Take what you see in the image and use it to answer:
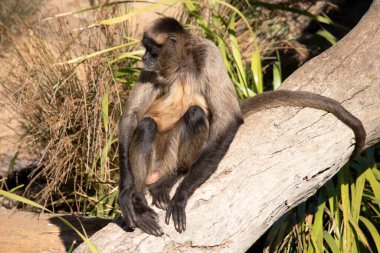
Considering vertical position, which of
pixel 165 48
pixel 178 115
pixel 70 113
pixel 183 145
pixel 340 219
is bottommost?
pixel 340 219

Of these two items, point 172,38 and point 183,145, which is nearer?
point 183,145

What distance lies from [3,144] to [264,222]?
4.36 meters

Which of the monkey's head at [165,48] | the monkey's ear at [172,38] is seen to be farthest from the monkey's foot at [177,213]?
the monkey's ear at [172,38]

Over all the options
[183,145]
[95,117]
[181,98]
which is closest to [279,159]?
[183,145]

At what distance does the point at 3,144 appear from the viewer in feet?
26.2

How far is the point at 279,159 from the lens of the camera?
4977 millimetres

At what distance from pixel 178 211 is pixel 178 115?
118 centimetres

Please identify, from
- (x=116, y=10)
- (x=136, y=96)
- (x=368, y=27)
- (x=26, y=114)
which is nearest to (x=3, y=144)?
(x=26, y=114)

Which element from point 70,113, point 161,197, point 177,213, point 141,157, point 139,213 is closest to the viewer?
point 177,213

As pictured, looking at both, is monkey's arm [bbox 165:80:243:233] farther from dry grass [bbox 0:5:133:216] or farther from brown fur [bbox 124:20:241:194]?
dry grass [bbox 0:5:133:216]

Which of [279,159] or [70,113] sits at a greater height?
[279,159]

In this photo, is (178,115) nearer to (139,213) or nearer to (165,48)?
(165,48)

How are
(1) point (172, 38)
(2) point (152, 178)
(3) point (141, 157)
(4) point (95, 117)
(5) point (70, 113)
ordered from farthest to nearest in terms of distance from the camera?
(5) point (70, 113)
(4) point (95, 117)
(1) point (172, 38)
(2) point (152, 178)
(3) point (141, 157)

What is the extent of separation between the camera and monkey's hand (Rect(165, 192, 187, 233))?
4.62 m
